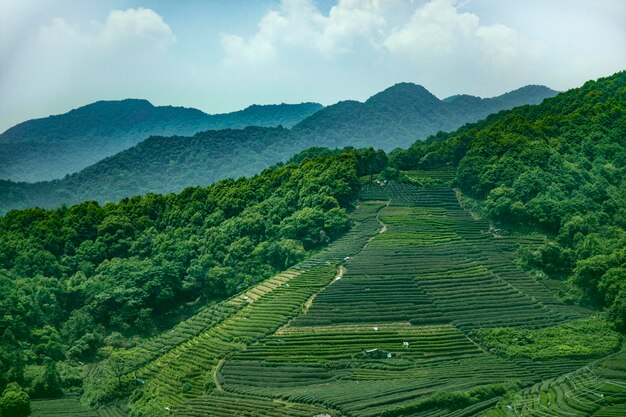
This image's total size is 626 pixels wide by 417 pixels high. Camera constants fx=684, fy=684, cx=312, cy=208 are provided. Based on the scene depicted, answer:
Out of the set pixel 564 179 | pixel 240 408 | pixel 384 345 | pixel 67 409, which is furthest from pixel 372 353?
pixel 564 179

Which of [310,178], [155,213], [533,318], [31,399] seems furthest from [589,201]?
[31,399]

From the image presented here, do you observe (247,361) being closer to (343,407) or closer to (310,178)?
(343,407)

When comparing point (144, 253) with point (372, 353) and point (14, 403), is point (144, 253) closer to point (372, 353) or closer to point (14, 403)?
point (14, 403)

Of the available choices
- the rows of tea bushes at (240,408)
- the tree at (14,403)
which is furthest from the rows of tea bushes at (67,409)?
the rows of tea bushes at (240,408)

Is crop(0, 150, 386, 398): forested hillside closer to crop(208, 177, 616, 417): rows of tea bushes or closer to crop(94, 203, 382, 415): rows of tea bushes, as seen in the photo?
crop(94, 203, 382, 415): rows of tea bushes

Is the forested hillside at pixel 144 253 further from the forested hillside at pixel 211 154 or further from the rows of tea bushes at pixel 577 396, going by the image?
the forested hillside at pixel 211 154
